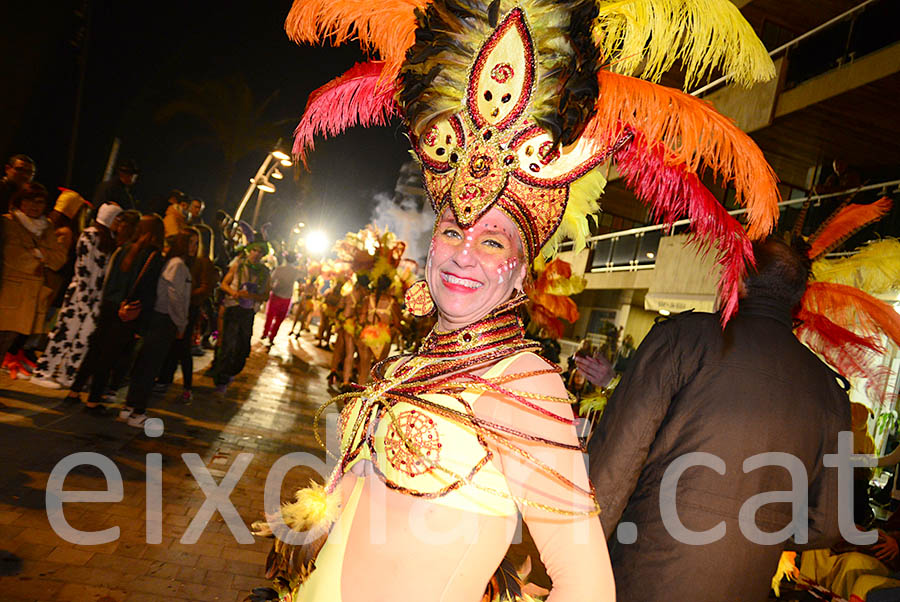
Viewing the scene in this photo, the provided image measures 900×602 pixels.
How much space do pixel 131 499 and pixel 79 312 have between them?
2949 millimetres

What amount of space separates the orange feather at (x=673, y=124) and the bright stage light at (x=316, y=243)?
39.1m

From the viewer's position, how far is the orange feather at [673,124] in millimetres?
1606

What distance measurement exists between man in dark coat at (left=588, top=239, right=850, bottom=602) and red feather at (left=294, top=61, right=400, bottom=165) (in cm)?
143

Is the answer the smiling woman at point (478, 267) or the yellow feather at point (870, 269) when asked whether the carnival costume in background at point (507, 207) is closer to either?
the smiling woman at point (478, 267)

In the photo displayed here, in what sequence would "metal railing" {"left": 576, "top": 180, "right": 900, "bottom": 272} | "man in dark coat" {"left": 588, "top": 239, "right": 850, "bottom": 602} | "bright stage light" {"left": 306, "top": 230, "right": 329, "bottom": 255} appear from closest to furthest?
1. "man in dark coat" {"left": 588, "top": 239, "right": 850, "bottom": 602}
2. "metal railing" {"left": 576, "top": 180, "right": 900, "bottom": 272}
3. "bright stage light" {"left": 306, "top": 230, "right": 329, "bottom": 255}

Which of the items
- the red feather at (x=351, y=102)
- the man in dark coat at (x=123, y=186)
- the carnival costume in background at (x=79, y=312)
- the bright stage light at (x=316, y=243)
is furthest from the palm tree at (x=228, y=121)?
the bright stage light at (x=316, y=243)

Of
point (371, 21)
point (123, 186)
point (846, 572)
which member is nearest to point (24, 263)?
point (123, 186)

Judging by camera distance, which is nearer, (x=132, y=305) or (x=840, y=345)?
(x=840, y=345)

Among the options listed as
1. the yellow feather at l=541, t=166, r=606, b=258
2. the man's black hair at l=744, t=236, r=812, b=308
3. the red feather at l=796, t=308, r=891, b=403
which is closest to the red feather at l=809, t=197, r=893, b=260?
the red feather at l=796, t=308, r=891, b=403

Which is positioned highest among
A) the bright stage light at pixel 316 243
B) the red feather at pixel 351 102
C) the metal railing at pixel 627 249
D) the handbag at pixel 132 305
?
the metal railing at pixel 627 249

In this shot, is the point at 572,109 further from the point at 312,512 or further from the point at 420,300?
the point at 312,512

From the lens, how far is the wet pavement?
3305 millimetres

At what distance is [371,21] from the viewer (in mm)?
1925

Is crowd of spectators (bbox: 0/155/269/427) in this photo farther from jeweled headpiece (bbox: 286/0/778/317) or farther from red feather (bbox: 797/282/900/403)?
red feather (bbox: 797/282/900/403)
